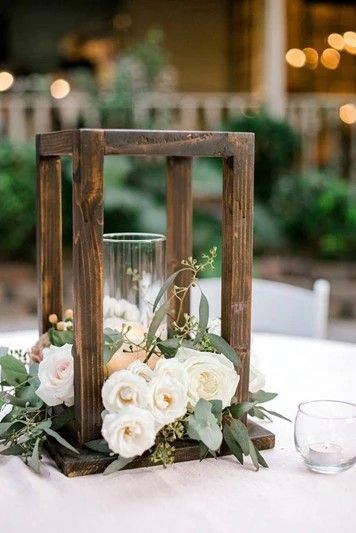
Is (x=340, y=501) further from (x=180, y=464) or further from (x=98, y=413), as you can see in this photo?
(x=98, y=413)

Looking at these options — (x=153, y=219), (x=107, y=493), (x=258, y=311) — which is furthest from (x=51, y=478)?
(x=153, y=219)

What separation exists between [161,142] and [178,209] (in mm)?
380

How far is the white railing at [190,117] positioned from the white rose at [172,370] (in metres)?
5.98

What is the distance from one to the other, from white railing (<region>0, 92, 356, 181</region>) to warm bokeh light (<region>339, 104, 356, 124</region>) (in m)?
0.08

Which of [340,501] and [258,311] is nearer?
[340,501]

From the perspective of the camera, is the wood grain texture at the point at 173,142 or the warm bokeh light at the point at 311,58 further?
the warm bokeh light at the point at 311,58

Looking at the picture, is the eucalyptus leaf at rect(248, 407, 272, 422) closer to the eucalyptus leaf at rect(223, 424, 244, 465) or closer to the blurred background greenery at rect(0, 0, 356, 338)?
the eucalyptus leaf at rect(223, 424, 244, 465)

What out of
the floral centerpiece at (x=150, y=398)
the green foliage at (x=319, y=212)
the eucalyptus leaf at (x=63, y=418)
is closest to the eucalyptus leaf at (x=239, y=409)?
the floral centerpiece at (x=150, y=398)

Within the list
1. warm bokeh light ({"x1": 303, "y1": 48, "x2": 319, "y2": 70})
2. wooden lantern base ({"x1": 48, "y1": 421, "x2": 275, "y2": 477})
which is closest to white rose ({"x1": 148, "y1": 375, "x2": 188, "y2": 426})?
wooden lantern base ({"x1": 48, "y1": 421, "x2": 275, "y2": 477})

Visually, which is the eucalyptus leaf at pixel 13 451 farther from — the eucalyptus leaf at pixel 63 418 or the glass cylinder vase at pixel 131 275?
the glass cylinder vase at pixel 131 275

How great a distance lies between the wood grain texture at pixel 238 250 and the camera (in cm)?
136

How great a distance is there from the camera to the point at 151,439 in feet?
4.08

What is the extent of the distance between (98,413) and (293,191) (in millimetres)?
6048

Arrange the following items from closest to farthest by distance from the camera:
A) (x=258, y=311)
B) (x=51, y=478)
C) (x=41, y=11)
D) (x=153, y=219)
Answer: (x=51, y=478) → (x=258, y=311) → (x=153, y=219) → (x=41, y=11)
